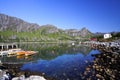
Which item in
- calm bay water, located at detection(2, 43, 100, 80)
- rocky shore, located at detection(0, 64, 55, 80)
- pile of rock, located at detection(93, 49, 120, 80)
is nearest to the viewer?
rocky shore, located at detection(0, 64, 55, 80)

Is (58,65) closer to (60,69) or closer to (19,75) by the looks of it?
(60,69)

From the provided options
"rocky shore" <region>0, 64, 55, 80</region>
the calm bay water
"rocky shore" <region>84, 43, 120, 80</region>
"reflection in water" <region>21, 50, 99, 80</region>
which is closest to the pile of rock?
"rocky shore" <region>84, 43, 120, 80</region>

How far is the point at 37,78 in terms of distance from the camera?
87.5ft

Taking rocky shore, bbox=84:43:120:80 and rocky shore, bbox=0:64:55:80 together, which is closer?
rocky shore, bbox=0:64:55:80

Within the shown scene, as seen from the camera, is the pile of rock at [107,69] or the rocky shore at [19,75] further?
the pile of rock at [107,69]

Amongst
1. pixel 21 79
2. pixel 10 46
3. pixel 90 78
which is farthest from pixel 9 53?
pixel 21 79

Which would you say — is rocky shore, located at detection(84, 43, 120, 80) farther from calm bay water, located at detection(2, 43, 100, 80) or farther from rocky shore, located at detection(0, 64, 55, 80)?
rocky shore, located at detection(0, 64, 55, 80)

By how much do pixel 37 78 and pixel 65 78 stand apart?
1980cm

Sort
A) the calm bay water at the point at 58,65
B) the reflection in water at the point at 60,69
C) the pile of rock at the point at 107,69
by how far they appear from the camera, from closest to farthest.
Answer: the pile of rock at the point at 107,69 → the reflection in water at the point at 60,69 → the calm bay water at the point at 58,65

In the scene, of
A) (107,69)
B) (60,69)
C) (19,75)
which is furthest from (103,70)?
(19,75)

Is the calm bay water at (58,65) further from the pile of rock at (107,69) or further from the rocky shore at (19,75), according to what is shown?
the pile of rock at (107,69)

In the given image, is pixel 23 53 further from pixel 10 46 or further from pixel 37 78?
pixel 37 78

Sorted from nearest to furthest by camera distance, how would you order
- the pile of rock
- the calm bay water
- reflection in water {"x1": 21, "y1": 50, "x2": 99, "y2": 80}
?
the pile of rock
reflection in water {"x1": 21, "y1": 50, "x2": 99, "y2": 80}
the calm bay water

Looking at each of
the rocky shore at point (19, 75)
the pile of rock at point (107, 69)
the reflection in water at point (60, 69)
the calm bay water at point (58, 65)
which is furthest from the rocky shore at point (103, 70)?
the rocky shore at point (19, 75)
